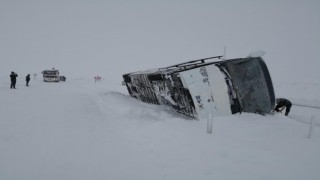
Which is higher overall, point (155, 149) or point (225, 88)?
point (225, 88)

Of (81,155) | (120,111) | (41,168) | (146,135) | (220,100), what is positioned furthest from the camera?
(120,111)

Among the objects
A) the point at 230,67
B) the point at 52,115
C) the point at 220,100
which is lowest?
the point at 52,115

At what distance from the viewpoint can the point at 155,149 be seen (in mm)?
7238

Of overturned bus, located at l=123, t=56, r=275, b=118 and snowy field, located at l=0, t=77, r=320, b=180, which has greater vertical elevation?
overturned bus, located at l=123, t=56, r=275, b=118

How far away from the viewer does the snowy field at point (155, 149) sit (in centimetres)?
563

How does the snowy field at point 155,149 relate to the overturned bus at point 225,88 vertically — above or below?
below

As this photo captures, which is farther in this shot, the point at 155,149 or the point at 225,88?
the point at 225,88

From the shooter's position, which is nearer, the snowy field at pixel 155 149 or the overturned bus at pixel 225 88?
the snowy field at pixel 155 149

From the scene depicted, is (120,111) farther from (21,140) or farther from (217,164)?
(217,164)

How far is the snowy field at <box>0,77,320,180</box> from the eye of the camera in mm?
5633

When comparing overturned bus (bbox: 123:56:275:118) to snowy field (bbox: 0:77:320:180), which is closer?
snowy field (bbox: 0:77:320:180)

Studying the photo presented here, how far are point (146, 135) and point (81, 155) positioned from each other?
2500 mm

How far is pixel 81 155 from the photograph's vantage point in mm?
6625

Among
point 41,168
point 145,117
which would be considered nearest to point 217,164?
point 41,168
